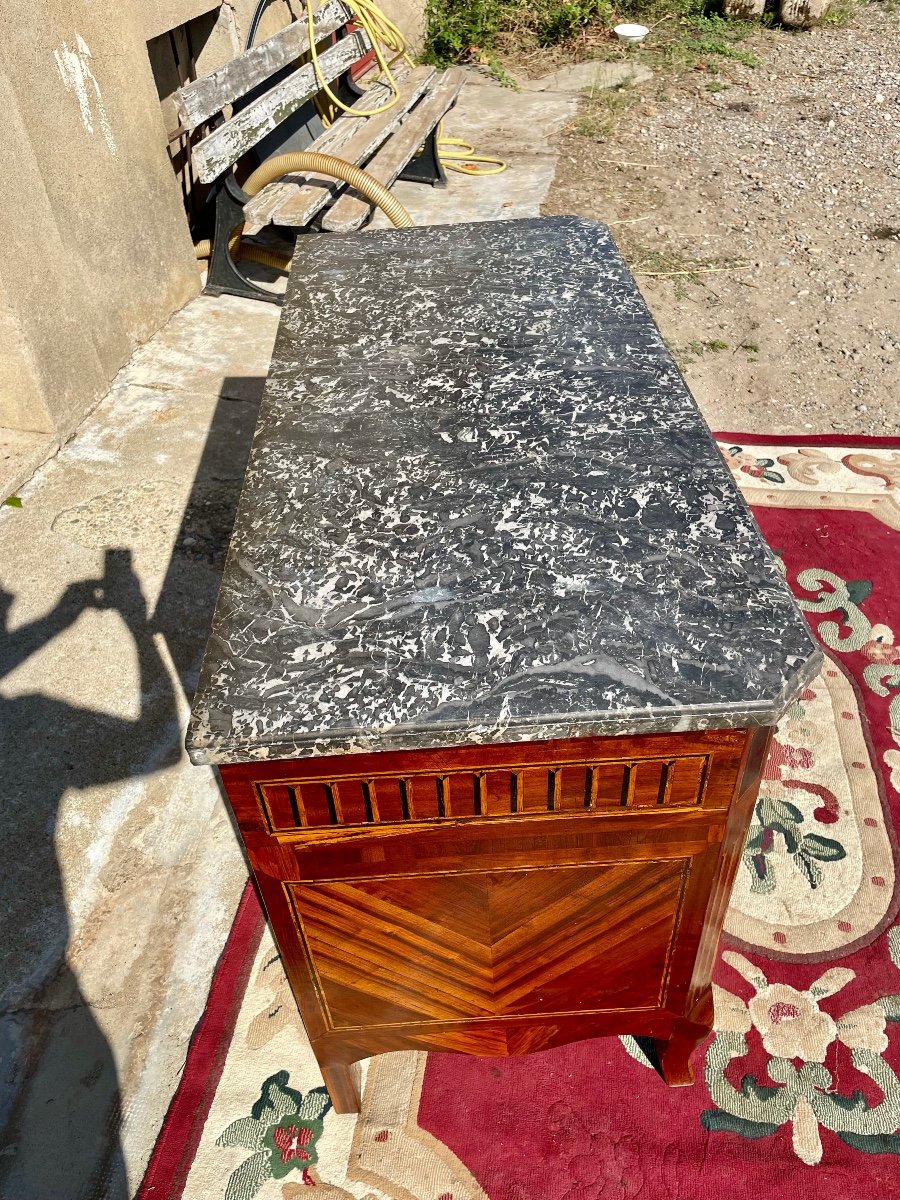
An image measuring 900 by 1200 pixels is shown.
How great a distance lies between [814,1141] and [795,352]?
3.14 m

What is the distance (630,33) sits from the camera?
7.70 metres

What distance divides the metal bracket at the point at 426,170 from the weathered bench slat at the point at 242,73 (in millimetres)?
817

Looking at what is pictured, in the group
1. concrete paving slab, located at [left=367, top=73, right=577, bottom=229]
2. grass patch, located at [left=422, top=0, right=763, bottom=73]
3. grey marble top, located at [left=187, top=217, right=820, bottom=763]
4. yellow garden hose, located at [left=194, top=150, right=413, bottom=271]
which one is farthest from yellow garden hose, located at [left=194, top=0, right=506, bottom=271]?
grass patch, located at [left=422, top=0, right=763, bottom=73]

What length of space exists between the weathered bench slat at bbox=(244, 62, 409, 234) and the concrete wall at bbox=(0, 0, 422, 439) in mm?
310

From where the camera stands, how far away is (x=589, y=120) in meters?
6.28

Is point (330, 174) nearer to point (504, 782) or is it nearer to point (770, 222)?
point (770, 222)

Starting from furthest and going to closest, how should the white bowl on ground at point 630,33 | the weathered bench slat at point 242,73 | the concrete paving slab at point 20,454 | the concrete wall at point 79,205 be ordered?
the white bowl on ground at point 630,33
the weathered bench slat at point 242,73
the concrete paving slab at point 20,454
the concrete wall at point 79,205

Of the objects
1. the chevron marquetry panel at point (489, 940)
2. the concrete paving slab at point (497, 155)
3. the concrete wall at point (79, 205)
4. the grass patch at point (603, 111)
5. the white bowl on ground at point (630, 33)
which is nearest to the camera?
the chevron marquetry panel at point (489, 940)

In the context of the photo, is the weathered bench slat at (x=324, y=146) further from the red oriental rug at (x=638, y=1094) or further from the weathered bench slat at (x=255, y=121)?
the red oriental rug at (x=638, y=1094)

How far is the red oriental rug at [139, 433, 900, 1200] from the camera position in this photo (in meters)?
1.49

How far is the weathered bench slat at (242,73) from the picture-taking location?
3469mm

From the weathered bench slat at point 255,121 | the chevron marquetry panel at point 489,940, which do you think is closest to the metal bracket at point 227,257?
the weathered bench slat at point 255,121

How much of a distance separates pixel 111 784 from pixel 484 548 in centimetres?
129

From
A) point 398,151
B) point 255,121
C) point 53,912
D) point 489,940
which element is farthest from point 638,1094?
point 398,151
